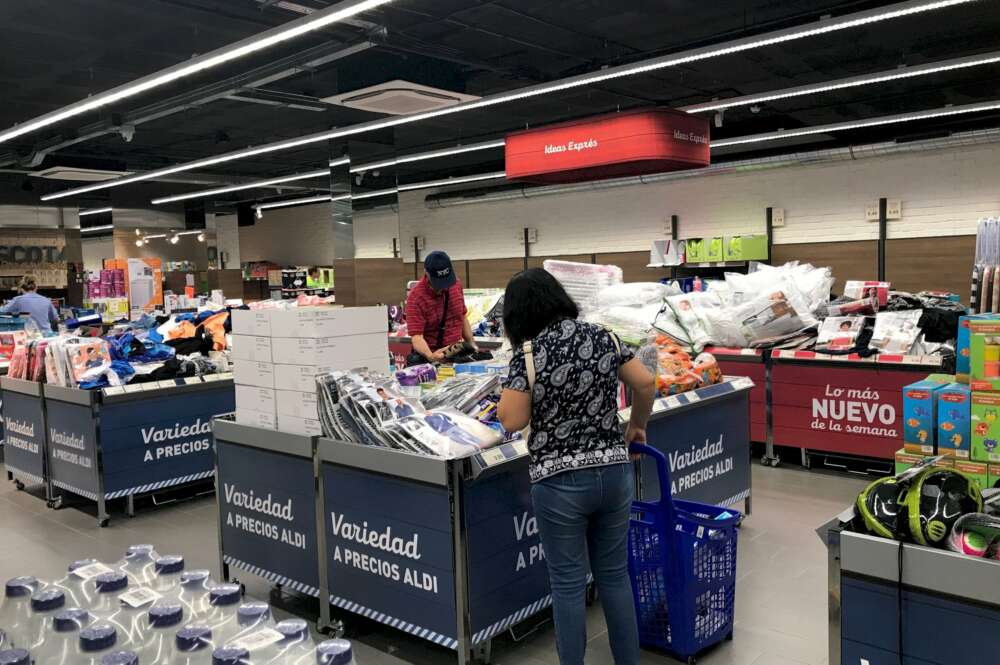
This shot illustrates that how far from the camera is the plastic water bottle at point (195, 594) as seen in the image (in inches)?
60.6

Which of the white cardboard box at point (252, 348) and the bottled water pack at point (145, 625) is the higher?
the white cardboard box at point (252, 348)

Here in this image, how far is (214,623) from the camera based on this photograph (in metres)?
1.50

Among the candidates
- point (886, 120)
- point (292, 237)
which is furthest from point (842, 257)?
point (292, 237)

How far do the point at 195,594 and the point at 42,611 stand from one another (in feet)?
0.91

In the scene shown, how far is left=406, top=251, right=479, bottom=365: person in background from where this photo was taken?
5.43 meters

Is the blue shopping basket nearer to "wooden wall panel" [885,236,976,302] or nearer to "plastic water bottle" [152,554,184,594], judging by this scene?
"plastic water bottle" [152,554,184,594]

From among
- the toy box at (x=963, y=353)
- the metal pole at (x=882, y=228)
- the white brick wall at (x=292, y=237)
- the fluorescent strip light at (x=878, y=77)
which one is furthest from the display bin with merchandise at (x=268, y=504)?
the white brick wall at (x=292, y=237)

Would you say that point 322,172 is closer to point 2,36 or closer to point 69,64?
point 69,64

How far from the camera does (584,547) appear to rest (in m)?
2.86

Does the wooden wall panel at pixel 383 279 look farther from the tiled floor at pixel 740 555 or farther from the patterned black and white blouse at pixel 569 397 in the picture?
the patterned black and white blouse at pixel 569 397

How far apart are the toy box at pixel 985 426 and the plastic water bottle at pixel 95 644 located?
326cm

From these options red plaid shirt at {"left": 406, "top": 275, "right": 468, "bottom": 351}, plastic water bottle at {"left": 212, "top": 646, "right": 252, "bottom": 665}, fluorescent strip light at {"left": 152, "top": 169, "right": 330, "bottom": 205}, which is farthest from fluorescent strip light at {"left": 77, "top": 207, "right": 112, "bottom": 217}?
plastic water bottle at {"left": 212, "top": 646, "right": 252, "bottom": 665}

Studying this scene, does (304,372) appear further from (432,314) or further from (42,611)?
(42,611)

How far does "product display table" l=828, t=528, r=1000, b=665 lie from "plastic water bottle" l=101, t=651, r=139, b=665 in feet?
5.99
